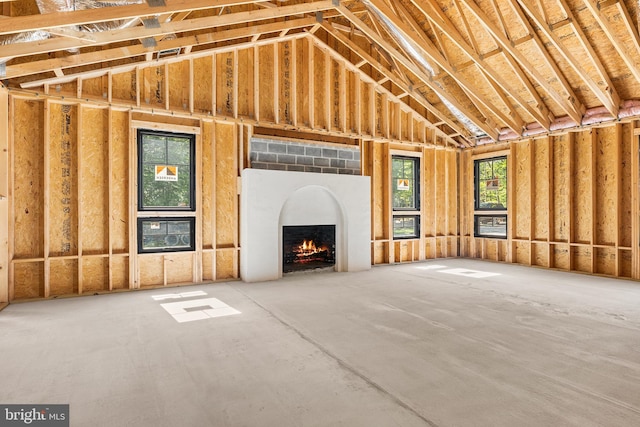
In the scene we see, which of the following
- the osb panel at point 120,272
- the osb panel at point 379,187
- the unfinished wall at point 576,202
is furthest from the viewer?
the osb panel at point 379,187

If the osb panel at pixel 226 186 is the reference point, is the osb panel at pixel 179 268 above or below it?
below

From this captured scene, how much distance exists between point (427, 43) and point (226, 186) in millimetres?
5022

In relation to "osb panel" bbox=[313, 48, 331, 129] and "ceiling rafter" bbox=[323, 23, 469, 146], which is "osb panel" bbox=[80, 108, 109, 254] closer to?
"osb panel" bbox=[313, 48, 331, 129]

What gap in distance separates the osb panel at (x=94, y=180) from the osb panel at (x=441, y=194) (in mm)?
8516

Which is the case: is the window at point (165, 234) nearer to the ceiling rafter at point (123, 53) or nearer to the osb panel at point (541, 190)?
the ceiling rafter at point (123, 53)

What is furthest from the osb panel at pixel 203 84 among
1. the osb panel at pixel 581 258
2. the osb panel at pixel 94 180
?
the osb panel at pixel 581 258

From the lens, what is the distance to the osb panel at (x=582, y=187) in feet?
26.8

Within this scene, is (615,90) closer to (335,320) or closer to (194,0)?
(335,320)

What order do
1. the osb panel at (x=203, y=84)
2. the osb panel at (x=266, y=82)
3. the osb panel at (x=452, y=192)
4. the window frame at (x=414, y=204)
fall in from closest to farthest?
1. the osb panel at (x=203, y=84)
2. the osb panel at (x=266, y=82)
3. the window frame at (x=414, y=204)
4. the osb panel at (x=452, y=192)

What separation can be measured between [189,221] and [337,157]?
3780mm

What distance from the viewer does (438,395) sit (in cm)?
277

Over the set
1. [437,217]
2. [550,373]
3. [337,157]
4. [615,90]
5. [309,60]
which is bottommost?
[550,373]

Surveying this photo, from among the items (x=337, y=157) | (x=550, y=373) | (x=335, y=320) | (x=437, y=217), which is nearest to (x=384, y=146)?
(x=337, y=157)

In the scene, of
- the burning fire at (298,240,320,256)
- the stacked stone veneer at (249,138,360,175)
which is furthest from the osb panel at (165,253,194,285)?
the burning fire at (298,240,320,256)
